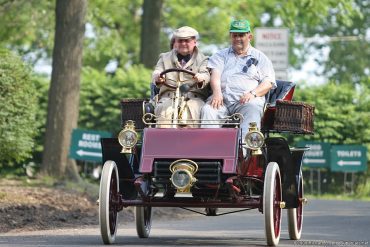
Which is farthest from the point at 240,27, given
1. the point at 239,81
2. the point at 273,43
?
the point at 273,43

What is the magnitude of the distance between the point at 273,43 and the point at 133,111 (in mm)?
13390

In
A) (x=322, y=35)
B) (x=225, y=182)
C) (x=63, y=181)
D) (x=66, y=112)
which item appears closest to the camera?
(x=225, y=182)

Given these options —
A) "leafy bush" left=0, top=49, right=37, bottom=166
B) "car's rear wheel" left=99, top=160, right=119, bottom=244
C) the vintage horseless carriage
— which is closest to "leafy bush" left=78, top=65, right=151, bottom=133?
"leafy bush" left=0, top=49, right=37, bottom=166

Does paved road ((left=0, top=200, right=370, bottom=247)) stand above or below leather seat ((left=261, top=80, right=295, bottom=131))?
below

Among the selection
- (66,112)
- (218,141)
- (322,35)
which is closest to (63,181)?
(66,112)

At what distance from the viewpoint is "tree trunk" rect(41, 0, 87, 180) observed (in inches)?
874

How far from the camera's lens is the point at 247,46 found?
13.9 meters

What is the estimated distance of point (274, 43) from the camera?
88.2 ft

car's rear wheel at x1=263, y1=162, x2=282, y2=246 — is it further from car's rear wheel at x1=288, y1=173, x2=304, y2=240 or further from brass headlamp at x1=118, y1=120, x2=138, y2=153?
brass headlamp at x1=118, y1=120, x2=138, y2=153

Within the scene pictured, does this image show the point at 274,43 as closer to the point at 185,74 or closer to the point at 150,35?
the point at 150,35

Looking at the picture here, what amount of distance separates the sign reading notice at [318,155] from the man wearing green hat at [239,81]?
14.0 m

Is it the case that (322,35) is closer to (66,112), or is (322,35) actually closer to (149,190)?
(66,112)

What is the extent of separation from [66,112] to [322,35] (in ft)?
159

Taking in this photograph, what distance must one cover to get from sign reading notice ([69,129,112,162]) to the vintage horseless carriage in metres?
11.1
